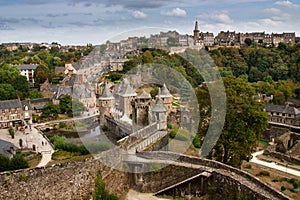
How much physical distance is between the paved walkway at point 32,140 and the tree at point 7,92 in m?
8.86

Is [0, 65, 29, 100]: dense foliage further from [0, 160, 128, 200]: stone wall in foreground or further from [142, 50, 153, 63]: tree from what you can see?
[0, 160, 128, 200]: stone wall in foreground

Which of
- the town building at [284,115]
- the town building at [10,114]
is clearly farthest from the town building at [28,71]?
the town building at [284,115]

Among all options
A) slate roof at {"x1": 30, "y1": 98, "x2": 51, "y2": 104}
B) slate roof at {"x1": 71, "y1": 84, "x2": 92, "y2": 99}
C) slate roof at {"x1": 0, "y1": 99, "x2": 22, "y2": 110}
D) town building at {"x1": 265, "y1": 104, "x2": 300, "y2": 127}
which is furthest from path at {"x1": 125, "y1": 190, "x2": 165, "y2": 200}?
slate roof at {"x1": 30, "y1": 98, "x2": 51, "y2": 104}

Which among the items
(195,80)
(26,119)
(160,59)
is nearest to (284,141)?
(160,59)

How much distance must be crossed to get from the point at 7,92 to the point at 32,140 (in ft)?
55.1

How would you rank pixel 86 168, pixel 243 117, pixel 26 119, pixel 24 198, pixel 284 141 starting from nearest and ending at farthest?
pixel 24 198, pixel 86 168, pixel 243 117, pixel 284 141, pixel 26 119

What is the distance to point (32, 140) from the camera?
3422 cm

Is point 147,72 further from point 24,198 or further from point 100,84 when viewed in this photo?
point 24,198

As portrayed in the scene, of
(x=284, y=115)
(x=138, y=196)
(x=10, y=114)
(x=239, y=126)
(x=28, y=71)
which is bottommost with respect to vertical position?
(x=138, y=196)

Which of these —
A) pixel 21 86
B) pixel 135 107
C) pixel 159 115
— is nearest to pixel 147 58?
pixel 135 107

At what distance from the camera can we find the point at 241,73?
7019 cm

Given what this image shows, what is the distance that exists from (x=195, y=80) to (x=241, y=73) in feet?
78.9

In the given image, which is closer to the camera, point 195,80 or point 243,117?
point 243,117

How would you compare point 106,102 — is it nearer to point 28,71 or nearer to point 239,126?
point 239,126
